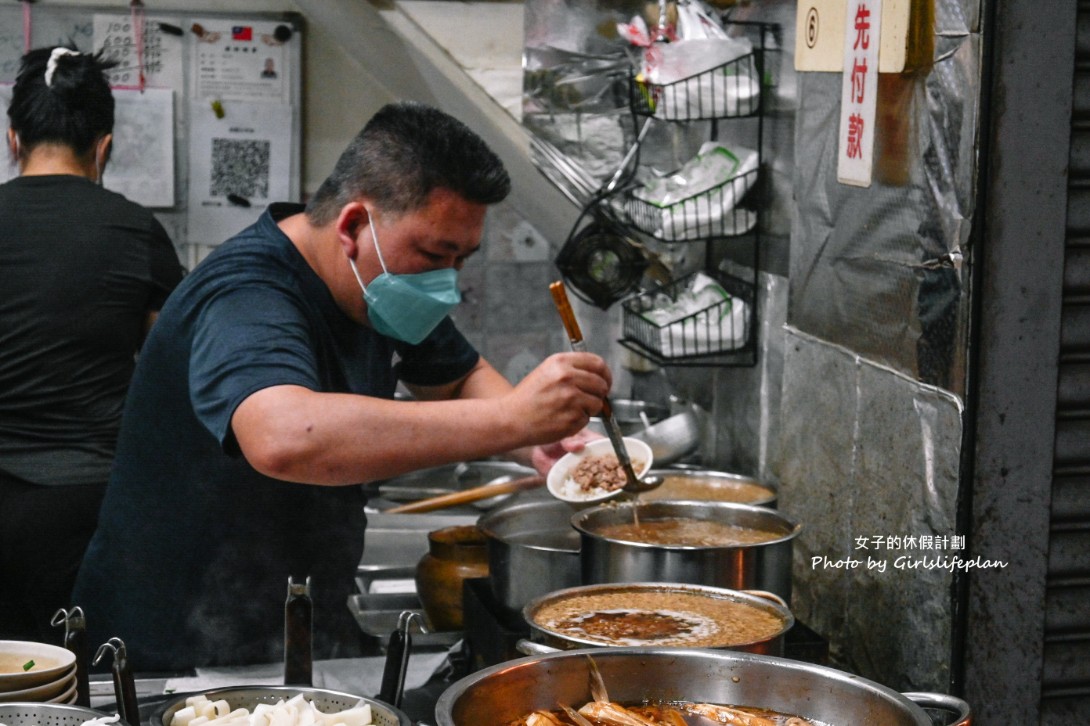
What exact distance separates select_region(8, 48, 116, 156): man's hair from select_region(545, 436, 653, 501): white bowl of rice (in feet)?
5.26

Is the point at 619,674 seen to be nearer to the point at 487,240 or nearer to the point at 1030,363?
the point at 1030,363

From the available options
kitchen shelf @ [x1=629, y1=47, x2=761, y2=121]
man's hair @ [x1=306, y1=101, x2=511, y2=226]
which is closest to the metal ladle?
man's hair @ [x1=306, y1=101, x2=511, y2=226]

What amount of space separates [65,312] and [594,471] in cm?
151

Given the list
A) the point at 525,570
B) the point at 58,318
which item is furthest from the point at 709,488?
the point at 58,318

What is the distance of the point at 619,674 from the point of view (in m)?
1.45

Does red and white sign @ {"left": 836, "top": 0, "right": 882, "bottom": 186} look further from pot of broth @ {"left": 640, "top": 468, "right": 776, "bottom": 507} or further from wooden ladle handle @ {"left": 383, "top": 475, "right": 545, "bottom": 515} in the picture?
wooden ladle handle @ {"left": 383, "top": 475, "right": 545, "bottom": 515}

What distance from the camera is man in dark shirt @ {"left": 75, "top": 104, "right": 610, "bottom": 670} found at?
6.48ft

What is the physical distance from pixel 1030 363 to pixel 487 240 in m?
3.01

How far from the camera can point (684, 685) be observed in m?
1.45

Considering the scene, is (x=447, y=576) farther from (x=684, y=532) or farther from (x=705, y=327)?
(x=705, y=327)

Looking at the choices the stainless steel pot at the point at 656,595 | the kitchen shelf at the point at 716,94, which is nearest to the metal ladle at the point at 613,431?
the stainless steel pot at the point at 656,595

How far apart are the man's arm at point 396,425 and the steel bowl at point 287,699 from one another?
44cm

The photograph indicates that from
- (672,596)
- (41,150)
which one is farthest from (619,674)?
(41,150)

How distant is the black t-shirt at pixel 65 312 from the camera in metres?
3.06
